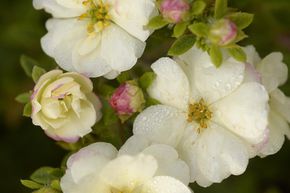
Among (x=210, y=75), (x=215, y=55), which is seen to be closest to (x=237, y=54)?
(x=215, y=55)

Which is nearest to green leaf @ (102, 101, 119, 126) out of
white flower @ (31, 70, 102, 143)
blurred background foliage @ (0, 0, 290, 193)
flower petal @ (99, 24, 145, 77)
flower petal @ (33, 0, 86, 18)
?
white flower @ (31, 70, 102, 143)

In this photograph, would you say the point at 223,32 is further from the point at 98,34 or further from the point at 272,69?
the point at 98,34

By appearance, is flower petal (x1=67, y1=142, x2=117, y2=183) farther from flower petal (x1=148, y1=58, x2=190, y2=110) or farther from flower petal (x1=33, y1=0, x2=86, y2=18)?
flower petal (x1=33, y1=0, x2=86, y2=18)

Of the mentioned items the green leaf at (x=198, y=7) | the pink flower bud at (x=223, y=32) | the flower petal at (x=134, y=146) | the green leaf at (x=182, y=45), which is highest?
the green leaf at (x=198, y=7)

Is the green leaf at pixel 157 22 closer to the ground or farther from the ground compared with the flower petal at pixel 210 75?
farther from the ground

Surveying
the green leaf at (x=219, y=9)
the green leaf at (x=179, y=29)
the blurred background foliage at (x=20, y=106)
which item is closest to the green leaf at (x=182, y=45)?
the green leaf at (x=179, y=29)

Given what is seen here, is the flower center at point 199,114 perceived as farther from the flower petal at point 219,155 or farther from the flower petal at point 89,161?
the flower petal at point 89,161
